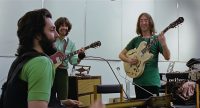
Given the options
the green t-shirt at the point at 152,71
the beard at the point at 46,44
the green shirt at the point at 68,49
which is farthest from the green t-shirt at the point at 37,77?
the green shirt at the point at 68,49

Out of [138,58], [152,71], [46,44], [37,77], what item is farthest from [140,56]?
[37,77]

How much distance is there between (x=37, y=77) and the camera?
1.16m

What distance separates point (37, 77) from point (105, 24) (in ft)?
13.5

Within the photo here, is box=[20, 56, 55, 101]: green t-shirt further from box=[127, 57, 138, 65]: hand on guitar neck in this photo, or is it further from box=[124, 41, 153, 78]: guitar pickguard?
box=[127, 57, 138, 65]: hand on guitar neck

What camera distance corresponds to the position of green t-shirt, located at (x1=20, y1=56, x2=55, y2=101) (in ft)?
3.82

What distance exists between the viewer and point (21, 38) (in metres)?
1.33

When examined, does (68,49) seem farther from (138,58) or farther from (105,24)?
(105,24)

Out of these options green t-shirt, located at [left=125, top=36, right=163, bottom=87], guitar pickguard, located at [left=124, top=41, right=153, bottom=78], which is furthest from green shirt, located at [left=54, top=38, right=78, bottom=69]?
green t-shirt, located at [left=125, top=36, right=163, bottom=87]

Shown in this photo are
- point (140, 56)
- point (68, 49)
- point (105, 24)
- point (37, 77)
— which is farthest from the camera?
point (105, 24)

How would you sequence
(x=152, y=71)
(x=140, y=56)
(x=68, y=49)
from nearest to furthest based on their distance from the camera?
(x=152, y=71)
(x=140, y=56)
(x=68, y=49)

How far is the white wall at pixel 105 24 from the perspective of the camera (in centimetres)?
398

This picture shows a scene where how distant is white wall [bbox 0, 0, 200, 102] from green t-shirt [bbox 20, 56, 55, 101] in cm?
286

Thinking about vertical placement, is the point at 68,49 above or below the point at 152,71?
above

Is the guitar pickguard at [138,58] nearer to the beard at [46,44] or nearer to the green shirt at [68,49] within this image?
the green shirt at [68,49]
